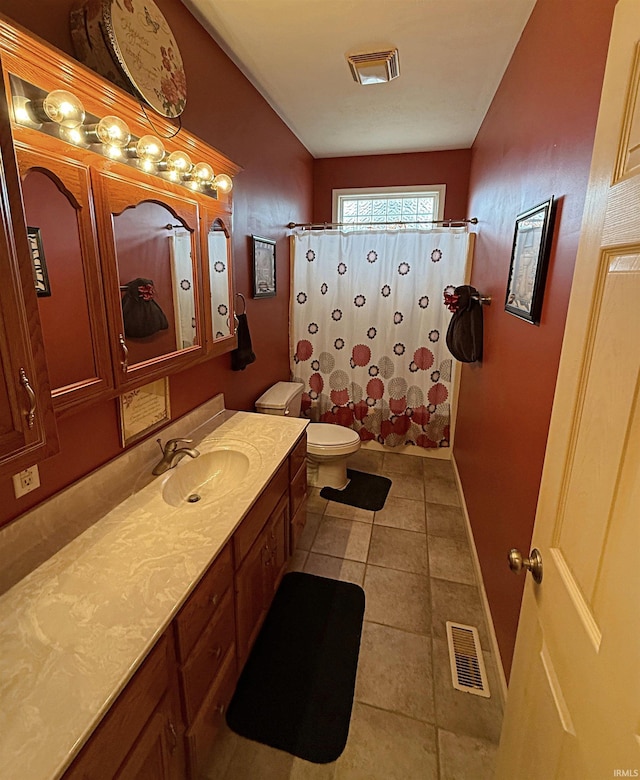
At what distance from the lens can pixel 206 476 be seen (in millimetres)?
1727

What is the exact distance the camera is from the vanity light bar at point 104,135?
0.89 meters

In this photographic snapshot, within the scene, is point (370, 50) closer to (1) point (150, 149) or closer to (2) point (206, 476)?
(1) point (150, 149)

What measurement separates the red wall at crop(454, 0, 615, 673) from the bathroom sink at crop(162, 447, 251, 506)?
1110mm

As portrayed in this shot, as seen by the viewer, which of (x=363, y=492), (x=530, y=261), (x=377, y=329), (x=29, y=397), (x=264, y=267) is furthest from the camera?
(x=377, y=329)

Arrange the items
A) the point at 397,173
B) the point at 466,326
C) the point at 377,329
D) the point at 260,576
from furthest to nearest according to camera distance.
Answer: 1. the point at 397,173
2. the point at 377,329
3. the point at 466,326
4. the point at 260,576

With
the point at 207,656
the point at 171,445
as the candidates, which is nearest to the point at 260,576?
the point at 207,656

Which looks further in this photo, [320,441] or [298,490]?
[320,441]

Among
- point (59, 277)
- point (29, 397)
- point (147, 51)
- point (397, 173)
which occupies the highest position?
point (397, 173)

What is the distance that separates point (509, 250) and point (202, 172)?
1400 mm

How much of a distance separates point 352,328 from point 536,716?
267cm

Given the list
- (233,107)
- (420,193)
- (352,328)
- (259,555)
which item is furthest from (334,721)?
(420,193)

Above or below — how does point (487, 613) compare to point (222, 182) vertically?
below

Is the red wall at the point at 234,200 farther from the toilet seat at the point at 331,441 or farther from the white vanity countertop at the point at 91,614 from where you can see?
the toilet seat at the point at 331,441

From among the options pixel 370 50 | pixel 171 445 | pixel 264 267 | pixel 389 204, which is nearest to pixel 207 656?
pixel 171 445
